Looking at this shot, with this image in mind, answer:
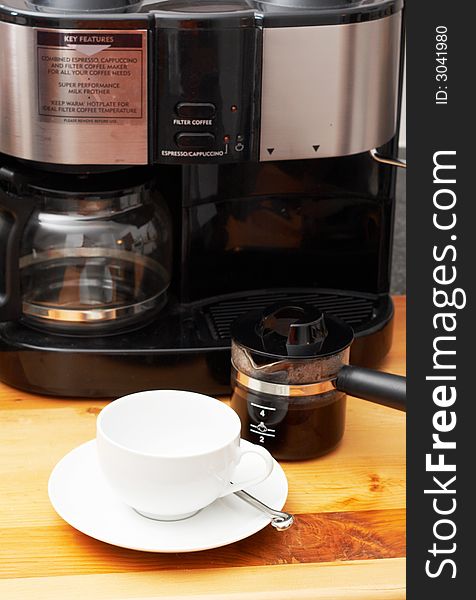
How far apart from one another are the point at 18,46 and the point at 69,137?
0.28ft

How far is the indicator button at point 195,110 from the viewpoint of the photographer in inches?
35.6

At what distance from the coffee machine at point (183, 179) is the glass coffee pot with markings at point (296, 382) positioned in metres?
0.10

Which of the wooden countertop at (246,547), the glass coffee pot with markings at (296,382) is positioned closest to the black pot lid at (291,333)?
the glass coffee pot with markings at (296,382)

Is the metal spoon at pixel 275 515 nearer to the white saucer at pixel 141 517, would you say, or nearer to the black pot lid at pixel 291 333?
the white saucer at pixel 141 517

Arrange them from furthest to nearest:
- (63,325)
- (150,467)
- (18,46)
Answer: (63,325), (18,46), (150,467)

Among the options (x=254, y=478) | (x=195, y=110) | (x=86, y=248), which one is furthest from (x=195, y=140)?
(x=254, y=478)

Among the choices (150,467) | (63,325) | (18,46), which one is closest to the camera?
(150,467)

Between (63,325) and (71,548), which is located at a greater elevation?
(63,325)

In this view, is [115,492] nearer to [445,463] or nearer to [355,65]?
[445,463]

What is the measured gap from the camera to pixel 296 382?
0.88 metres

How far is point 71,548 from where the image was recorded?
79cm

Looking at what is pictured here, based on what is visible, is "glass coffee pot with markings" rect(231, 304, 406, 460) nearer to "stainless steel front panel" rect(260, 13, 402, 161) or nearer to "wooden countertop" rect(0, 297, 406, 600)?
"wooden countertop" rect(0, 297, 406, 600)

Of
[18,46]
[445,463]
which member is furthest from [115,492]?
[18,46]

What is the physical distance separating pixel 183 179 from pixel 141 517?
0.35 meters
